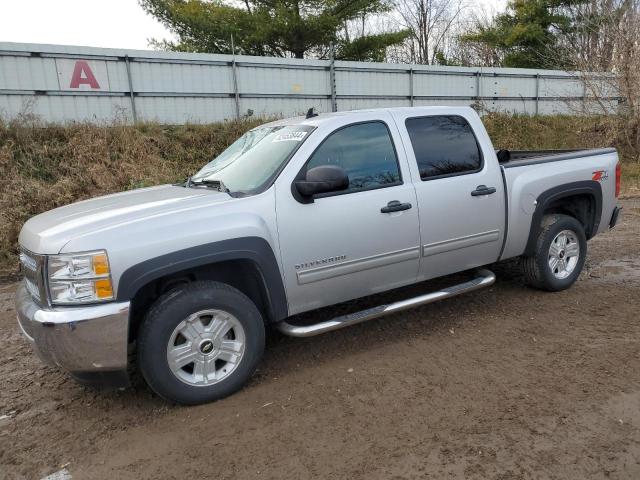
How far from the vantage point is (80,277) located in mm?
2945

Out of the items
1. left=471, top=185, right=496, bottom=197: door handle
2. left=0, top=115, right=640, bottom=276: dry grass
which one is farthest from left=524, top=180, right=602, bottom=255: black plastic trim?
left=0, top=115, right=640, bottom=276: dry grass

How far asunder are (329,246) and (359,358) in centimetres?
93

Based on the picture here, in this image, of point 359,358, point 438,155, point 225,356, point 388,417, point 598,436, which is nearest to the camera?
point 598,436

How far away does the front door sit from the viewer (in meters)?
3.60

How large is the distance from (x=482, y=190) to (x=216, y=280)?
2.41 m

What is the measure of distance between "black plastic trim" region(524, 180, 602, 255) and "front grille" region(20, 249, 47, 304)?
4095mm

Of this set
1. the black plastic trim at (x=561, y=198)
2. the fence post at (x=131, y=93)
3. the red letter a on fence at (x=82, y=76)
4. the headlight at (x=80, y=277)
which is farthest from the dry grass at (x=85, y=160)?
the black plastic trim at (x=561, y=198)

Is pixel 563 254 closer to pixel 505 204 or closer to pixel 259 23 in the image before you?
pixel 505 204

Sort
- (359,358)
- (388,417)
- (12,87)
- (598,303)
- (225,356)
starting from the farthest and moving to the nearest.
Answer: (12,87) < (598,303) < (359,358) < (225,356) < (388,417)

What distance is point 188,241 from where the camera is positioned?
320cm

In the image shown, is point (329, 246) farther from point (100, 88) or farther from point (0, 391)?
point (100, 88)

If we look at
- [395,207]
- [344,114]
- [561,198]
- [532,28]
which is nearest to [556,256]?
[561,198]

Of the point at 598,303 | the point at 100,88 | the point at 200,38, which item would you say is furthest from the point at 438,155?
the point at 200,38

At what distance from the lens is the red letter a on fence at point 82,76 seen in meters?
11.4
